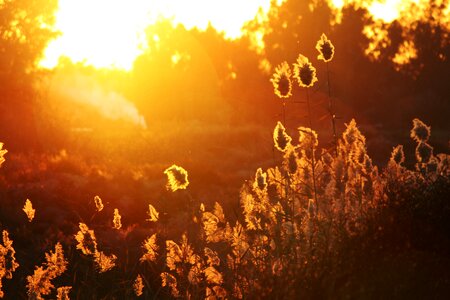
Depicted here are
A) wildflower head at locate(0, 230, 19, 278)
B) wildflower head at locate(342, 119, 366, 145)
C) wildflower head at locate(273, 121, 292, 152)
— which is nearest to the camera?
wildflower head at locate(0, 230, 19, 278)

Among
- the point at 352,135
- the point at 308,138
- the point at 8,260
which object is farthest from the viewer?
the point at 352,135

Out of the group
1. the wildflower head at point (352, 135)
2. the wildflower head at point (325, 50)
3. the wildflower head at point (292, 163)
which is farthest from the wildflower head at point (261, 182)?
the wildflower head at point (325, 50)

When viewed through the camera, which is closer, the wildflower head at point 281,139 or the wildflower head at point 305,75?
the wildflower head at point 281,139

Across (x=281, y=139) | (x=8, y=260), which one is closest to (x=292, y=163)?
(x=281, y=139)

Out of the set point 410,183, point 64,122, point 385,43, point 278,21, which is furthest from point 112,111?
point 410,183

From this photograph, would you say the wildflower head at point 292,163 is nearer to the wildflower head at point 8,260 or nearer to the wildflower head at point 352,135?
the wildflower head at point 352,135

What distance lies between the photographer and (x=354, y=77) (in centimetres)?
5794

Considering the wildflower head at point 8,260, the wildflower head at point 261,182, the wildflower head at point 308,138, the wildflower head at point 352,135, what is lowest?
the wildflower head at point 8,260

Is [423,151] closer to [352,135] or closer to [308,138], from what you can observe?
[352,135]

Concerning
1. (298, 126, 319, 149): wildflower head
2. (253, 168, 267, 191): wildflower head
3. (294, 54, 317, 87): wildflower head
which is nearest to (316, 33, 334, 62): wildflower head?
(294, 54, 317, 87): wildflower head

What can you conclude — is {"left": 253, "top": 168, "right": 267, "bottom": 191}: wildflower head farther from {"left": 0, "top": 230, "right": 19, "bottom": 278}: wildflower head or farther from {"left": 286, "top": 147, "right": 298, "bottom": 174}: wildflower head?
{"left": 0, "top": 230, "right": 19, "bottom": 278}: wildflower head

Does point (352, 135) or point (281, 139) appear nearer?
point (281, 139)

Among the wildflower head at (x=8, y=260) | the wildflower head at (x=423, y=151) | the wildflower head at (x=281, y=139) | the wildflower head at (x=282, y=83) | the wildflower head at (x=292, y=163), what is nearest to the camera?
the wildflower head at (x=8, y=260)

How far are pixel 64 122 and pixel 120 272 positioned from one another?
73.2ft
